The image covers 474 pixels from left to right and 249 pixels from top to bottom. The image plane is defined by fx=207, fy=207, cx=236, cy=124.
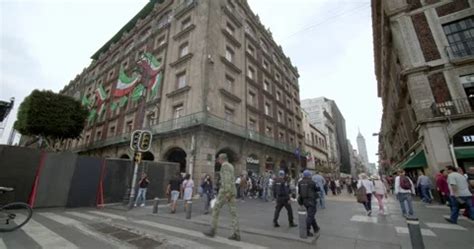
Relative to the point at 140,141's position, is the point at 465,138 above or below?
above

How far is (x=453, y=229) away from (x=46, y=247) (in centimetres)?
994

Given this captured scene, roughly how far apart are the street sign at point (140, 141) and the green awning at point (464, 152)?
53.4 ft

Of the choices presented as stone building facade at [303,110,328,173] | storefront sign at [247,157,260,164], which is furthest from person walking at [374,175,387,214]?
stone building facade at [303,110,328,173]

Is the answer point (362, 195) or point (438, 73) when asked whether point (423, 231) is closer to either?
point (362, 195)

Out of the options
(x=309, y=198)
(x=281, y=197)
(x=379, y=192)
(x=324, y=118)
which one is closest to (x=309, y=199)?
(x=309, y=198)

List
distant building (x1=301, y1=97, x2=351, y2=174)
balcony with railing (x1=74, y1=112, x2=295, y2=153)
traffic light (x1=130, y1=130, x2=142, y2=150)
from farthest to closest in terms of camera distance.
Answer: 1. distant building (x1=301, y1=97, x2=351, y2=174)
2. balcony with railing (x1=74, y1=112, x2=295, y2=153)
3. traffic light (x1=130, y1=130, x2=142, y2=150)

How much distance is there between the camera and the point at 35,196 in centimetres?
914

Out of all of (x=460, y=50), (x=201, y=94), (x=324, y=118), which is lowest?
(x=201, y=94)

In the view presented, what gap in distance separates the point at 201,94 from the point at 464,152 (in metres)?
16.3

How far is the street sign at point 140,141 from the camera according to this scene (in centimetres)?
1001

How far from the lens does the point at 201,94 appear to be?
16.4 meters

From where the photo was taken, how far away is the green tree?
19734mm

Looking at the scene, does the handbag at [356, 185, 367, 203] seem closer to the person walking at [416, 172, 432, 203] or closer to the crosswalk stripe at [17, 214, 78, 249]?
the person walking at [416, 172, 432, 203]

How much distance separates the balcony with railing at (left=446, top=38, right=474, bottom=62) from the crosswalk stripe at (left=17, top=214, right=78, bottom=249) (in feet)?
64.0
